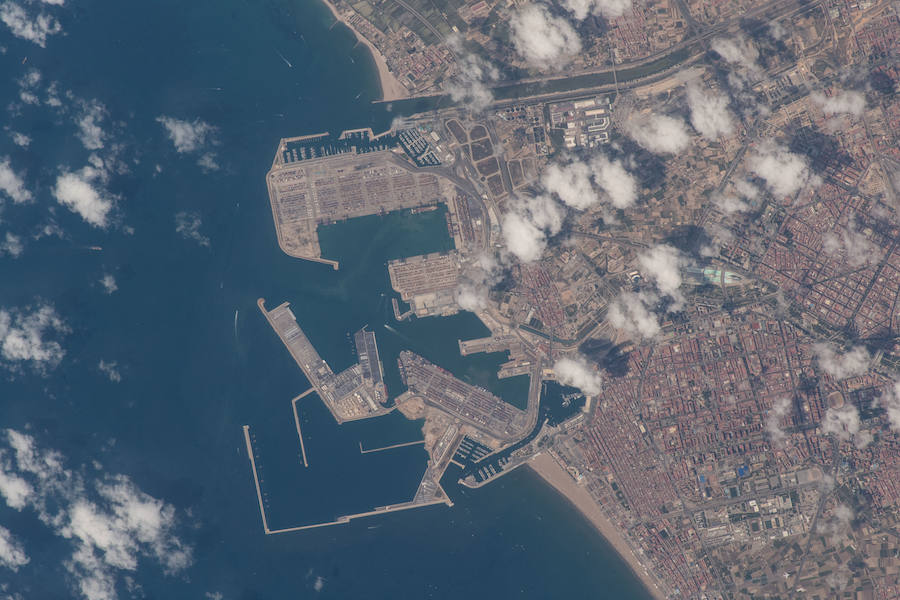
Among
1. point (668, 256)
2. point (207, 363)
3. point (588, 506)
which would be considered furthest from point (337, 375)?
point (668, 256)

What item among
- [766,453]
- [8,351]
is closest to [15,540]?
[8,351]

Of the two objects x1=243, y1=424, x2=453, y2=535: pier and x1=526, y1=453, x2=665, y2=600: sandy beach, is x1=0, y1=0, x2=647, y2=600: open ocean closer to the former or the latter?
x1=243, y1=424, x2=453, y2=535: pier

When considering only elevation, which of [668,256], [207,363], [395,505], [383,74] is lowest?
[395,505]

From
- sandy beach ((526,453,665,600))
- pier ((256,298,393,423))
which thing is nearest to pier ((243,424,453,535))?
pier ((256,298,393,423))

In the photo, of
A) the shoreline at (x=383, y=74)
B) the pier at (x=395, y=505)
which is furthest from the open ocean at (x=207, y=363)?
the shoreline at (x=383, y=74)

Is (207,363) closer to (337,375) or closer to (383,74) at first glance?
(337,375)

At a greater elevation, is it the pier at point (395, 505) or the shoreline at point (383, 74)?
the shoreline at point (383, 74)

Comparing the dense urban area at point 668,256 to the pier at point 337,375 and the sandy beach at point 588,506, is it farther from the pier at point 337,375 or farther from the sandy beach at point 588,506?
the sandy beach at point 588,506
